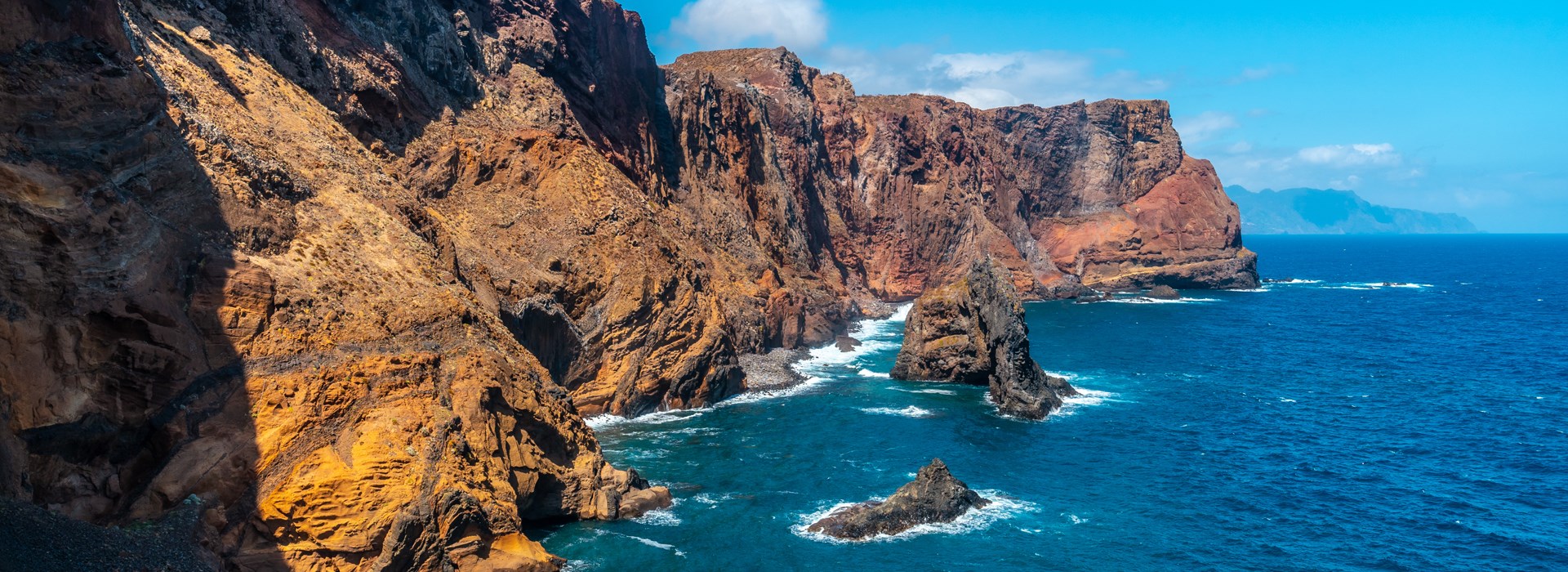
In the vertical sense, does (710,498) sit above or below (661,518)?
above

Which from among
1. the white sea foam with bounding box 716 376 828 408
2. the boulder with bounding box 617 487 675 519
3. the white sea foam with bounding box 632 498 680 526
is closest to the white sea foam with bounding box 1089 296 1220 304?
the white sea foam with bounding box 716 376 828 408

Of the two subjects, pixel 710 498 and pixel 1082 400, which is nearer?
pixel 710 498

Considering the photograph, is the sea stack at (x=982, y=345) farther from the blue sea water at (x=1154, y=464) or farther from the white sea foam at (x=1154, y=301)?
the white sea foam at (x=1154, y=301)

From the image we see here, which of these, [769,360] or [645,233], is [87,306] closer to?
[645,233]

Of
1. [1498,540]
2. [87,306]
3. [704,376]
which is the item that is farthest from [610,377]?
[1498,540]

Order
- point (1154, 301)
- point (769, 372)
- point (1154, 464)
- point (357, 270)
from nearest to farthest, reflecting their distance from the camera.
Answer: point (357, 270) < point (1154, 464) < point (769, 372) < point (1154, 301)

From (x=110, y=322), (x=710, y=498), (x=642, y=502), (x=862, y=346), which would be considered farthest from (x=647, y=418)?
(x=862, y=346)

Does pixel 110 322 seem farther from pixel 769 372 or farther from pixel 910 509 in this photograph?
pixel 769 372
